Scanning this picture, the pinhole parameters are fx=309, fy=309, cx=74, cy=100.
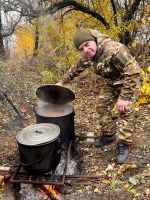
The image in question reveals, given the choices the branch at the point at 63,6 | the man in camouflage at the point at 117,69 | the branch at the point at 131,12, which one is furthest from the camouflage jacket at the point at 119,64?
the branch at the point at 63,6

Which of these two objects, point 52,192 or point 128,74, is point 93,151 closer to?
point 52,192

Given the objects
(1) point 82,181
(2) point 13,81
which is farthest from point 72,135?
(2) point 13,81

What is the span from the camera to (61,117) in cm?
573

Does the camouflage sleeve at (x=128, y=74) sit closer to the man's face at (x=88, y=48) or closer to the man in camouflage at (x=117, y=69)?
the man in camouflage at (x=117, y=69)

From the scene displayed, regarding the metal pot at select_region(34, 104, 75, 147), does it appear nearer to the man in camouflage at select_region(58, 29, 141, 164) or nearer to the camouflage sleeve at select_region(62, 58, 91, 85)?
the camouflage sleeve at select_region(62, 58, 91, 85)

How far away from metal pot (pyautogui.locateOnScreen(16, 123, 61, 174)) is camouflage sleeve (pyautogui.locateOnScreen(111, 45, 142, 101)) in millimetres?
1329

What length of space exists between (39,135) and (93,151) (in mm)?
1506

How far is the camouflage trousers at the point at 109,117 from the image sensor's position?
548 centimetres

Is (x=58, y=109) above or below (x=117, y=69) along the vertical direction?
below

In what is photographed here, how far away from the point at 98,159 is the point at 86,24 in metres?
7.37

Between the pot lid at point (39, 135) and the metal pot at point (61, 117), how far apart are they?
38 centimetres

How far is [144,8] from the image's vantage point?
10227mm

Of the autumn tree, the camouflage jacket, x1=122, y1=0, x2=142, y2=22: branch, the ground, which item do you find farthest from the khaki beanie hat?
x1=122, y1=0, x2=142, y2=22: branch

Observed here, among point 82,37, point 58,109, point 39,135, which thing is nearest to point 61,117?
point 58,109
